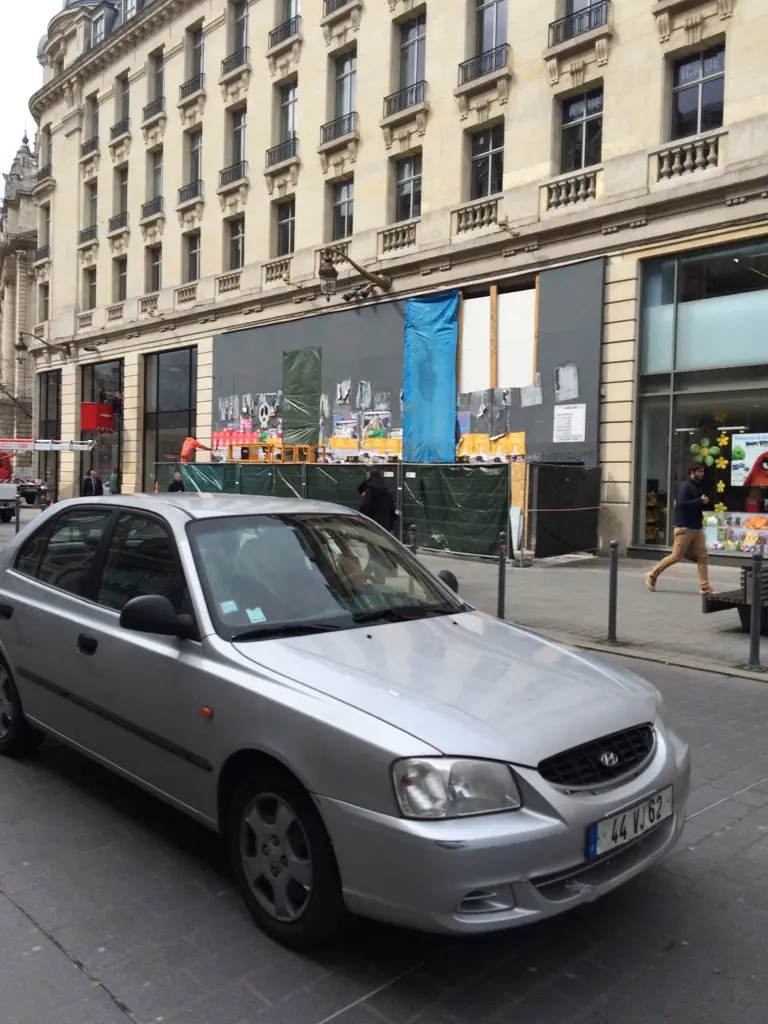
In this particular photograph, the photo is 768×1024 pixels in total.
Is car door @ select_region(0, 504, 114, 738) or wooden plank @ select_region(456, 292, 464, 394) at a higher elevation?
wooden plank @ select_region(456, 292, 464, 394)

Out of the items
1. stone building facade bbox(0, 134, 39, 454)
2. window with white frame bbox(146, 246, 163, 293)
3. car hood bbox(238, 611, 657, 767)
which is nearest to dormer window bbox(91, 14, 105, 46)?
window with white frame bbox(146, 246, 163, 293)

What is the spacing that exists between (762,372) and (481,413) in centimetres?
644

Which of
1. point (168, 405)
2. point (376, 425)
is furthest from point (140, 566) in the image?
point (168, 405)

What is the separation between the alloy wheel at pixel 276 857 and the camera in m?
2.85

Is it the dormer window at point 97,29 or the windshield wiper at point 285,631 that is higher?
the dormer window at point 97,29

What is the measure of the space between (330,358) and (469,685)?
20837mm

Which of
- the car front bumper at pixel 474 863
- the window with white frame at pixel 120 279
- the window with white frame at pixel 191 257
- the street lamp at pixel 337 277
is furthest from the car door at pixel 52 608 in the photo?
the window with white frame at pixel 120 279

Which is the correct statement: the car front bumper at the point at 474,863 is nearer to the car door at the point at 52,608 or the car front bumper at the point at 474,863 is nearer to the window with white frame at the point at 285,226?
the car door at the point at 52,608

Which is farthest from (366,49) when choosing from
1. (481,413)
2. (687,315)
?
(687,315)

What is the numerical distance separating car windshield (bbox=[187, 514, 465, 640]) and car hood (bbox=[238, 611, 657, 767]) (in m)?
0.16

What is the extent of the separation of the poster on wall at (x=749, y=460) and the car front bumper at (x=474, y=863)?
44.8 feet

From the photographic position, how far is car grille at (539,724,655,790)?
273cm

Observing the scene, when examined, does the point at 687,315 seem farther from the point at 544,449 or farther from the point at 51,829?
the point at 51,829

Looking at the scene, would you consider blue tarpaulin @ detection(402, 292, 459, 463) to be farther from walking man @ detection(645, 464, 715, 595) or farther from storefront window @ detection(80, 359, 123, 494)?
storefront window @ detection(80, 359, 123, 494)
